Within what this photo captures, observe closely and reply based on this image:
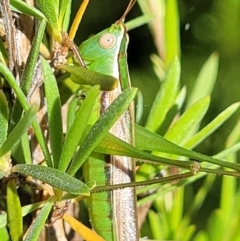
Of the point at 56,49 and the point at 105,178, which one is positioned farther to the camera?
the point at 105,178

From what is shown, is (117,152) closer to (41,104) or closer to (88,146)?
(88,146)

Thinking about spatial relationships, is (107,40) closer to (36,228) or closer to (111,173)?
(111,173)

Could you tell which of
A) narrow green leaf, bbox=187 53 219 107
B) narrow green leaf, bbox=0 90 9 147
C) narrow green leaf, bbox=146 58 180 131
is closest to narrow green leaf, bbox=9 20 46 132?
narrow green leaf, bbox=0 90 9 147

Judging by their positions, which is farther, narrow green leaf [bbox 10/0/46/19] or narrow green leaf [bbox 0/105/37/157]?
narrow green leaf [bbox 10/0/46/19]

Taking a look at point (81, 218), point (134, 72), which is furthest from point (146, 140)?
point (134, 72)

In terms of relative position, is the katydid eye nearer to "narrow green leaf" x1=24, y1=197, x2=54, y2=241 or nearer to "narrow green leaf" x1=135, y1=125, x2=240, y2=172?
"narrow green leaf" x1=135, y1=125, x2=240, y2=172

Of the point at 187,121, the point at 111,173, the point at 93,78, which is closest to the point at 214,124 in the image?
the point at 187,121
